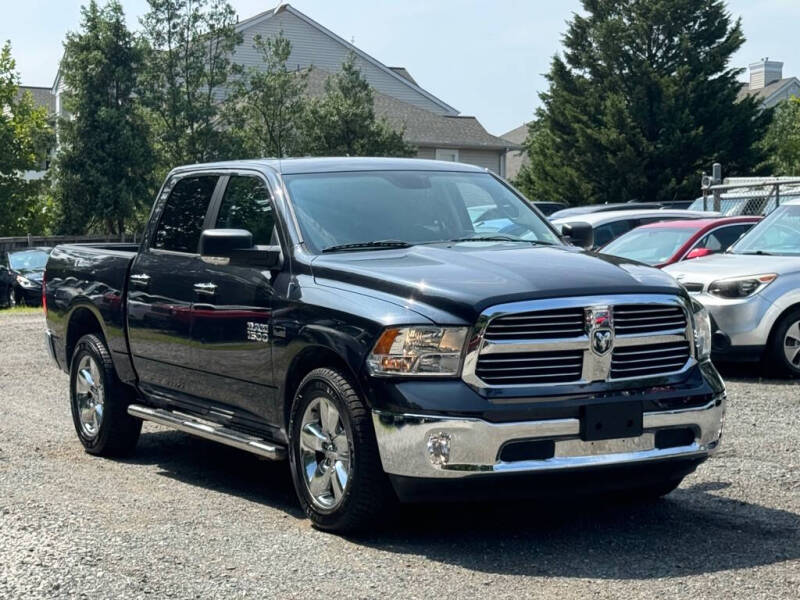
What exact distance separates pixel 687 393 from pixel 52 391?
26.0 feet

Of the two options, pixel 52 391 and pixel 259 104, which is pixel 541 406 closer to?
pixel 52 391

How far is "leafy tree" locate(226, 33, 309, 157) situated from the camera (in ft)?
144

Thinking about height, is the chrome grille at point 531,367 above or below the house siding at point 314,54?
below

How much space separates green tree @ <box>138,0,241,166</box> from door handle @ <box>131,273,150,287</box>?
3702cm

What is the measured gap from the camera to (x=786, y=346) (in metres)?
12.5

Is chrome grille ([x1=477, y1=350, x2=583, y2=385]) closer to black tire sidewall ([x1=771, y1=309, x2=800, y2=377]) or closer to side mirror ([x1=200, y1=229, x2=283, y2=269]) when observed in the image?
side mirror ([x1=200, y1=229, x2=283, y2=269])

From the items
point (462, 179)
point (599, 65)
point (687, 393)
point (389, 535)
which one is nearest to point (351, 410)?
point (389, 535)

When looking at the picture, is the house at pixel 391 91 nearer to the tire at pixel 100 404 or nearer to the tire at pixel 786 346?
the tire at pixel 786 346

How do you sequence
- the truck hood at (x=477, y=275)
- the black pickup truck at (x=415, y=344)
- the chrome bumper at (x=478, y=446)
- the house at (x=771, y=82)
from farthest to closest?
the house at (x=771, y=82)
the truck hood at (x=477, y=275)
the black pickup truck at (x=415, y=344)
the chrome bumper at (x=478, y=446)

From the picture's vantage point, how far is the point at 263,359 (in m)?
7.03

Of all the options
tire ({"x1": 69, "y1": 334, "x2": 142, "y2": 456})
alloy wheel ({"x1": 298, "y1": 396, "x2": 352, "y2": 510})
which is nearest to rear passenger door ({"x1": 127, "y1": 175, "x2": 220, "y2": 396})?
tire ({"x1": 69, "y1": 334, "x2": 142, "y2": 456})

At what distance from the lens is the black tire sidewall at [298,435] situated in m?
6.15

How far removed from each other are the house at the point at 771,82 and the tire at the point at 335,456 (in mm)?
76201

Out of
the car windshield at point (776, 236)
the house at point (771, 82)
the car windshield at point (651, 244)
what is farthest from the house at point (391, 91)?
the car windshield at point (776, 236)
